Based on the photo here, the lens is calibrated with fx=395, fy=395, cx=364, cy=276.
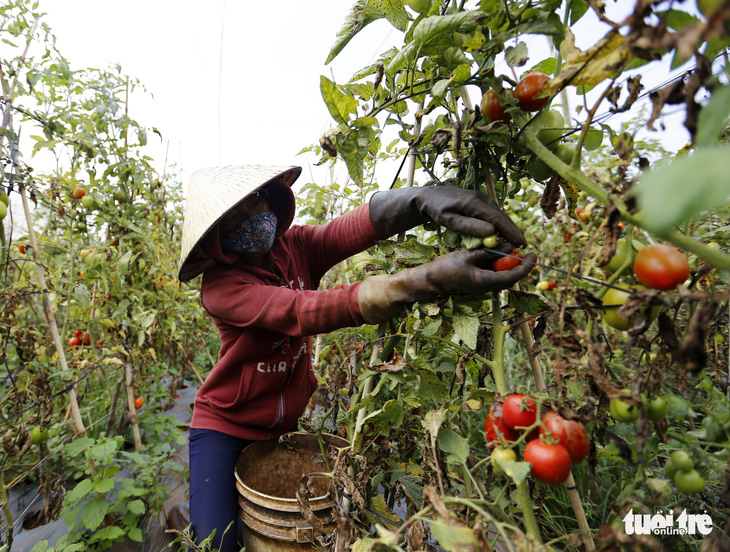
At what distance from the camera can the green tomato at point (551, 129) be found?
29.5 inches

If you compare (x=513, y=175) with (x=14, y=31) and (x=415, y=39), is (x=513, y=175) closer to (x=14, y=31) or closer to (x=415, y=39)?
(x=415, y=39)

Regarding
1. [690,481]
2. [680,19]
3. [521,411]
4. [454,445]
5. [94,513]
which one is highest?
[680,19]

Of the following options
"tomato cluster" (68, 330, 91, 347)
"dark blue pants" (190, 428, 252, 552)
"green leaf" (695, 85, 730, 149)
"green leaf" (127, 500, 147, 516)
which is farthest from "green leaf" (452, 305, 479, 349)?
"tomato cluster" (68, 330, 91, 347)

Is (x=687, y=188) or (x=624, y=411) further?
(x=624, y=411)

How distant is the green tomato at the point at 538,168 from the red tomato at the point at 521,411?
0.46 metres

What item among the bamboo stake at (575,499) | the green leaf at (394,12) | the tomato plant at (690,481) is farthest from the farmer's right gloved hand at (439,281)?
the green leaf at (394,12)

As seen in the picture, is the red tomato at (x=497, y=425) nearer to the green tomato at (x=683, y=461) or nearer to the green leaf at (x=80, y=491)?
the green tomato at (x=683, y=461)

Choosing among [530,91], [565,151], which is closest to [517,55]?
[530,91]

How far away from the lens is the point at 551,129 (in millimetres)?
748

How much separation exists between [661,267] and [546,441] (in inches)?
12.0

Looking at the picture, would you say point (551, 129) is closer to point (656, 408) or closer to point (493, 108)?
point (493, 108)

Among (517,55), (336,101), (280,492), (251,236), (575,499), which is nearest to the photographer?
(517,55)

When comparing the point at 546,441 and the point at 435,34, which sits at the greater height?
the point at 435,34

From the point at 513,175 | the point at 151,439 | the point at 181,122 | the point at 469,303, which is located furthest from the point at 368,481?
the point at 181,122
